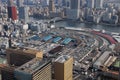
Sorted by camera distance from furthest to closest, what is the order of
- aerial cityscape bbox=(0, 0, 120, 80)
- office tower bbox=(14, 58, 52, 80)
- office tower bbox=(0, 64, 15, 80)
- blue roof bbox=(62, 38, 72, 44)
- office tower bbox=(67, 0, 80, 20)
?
office tower bbox=(67, 0, 80, 20) → blue roof bbox=(62, 38, 72, 44) → aerial cityscape bbox=(0, 0, 120, 80) → office tower bbox=(0, 64, 15, 80) → office tower bbox=(14, 58, 52, 80)

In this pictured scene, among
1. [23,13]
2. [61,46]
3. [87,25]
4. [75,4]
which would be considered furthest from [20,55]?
[75,4]

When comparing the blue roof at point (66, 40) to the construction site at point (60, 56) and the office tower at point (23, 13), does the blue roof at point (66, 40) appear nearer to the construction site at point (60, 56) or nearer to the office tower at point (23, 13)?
the construction site at point (60, 56)

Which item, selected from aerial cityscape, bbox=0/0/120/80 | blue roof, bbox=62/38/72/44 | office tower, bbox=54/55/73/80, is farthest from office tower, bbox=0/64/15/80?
blue roof, bbox=62/38/72/44

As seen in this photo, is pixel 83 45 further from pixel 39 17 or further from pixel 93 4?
pixel 93 4

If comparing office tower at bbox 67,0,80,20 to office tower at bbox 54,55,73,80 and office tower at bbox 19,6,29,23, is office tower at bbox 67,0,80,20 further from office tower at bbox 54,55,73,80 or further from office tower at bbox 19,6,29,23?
office tower at bbox 54,55,73,80

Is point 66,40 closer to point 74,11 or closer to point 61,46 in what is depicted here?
point 61,46

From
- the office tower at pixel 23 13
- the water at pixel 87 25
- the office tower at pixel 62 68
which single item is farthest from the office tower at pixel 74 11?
the office tower at pixel 62 68
